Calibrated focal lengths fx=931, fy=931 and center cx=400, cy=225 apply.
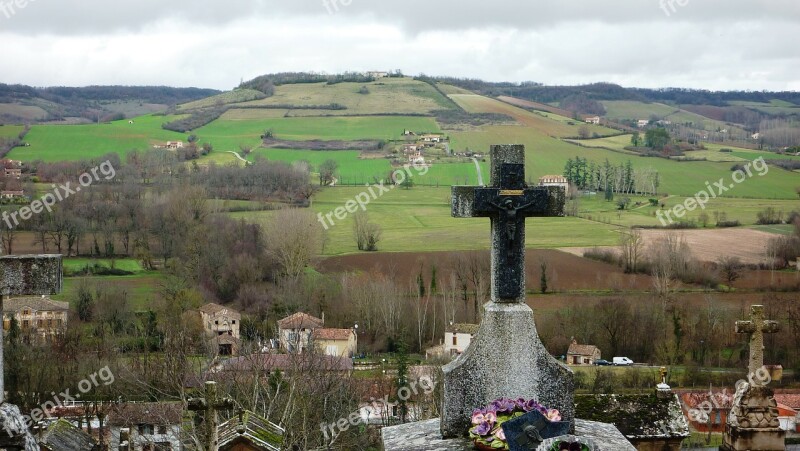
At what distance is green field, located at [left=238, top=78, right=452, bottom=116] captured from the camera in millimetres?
135375

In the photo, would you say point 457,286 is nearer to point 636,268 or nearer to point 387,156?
point 636,268

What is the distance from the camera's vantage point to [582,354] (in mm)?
50344

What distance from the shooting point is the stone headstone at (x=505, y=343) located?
7941 millimetres

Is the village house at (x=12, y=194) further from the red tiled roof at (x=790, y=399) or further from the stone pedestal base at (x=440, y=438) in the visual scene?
the stone pedestal base at (x=440, y=438)

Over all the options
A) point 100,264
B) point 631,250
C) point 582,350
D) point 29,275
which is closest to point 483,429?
point 29,275

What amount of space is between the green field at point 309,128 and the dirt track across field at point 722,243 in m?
51.5

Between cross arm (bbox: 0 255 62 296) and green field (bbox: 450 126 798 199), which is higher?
cross arm (bbox: 0 255 62 296)

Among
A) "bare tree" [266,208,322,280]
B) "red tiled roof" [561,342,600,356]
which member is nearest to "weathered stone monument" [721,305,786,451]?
"red tiled roof" [561,342,600,356]

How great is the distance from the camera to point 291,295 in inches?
2406

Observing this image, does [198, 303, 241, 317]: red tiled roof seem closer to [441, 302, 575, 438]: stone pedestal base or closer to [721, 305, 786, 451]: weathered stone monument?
[441, 302, 575, 438]: stone pedestal base

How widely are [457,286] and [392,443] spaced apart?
182 ft

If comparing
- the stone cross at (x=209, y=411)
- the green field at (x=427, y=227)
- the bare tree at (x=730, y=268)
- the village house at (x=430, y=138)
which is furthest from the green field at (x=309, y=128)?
the stone cross at (x=209, y=411)

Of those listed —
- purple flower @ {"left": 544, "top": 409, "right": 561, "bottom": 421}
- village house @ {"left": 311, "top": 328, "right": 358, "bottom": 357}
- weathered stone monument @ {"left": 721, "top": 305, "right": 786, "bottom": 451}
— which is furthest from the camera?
village house @ {"left": 311, "top": 328, "right": 358, "bottom": 357}

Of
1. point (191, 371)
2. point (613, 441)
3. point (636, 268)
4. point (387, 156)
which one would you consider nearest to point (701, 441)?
point (191, 371)
